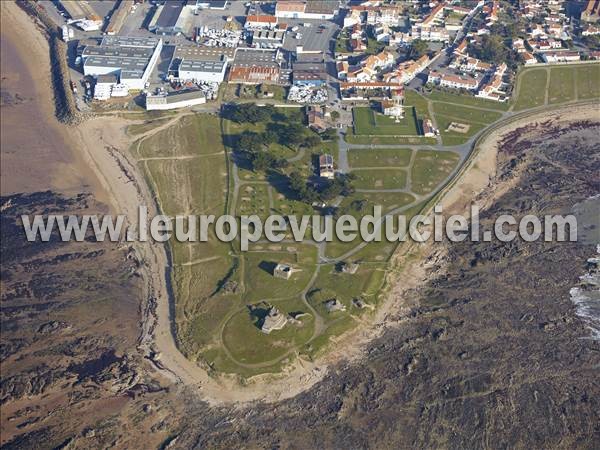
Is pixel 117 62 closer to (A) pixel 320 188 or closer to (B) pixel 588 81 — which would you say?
(A) pixel 320 188

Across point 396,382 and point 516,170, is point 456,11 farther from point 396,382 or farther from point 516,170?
point 396,382

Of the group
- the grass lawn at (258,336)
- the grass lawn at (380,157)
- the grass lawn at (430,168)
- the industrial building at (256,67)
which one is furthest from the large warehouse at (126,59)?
the grass lawn at (258,336)

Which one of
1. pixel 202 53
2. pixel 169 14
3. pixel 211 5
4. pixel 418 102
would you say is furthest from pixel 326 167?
pixel 211 5

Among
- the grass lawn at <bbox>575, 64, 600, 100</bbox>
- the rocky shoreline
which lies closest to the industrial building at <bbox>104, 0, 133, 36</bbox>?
the rocky shoreline

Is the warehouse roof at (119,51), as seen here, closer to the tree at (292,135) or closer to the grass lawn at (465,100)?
the tree at (292,135)

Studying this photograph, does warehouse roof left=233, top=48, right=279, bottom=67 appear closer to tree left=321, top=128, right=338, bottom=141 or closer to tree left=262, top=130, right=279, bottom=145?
tree left=321, top=128, right=338, bottom=141

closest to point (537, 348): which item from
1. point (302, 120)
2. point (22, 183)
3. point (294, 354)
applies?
point (294, 354)
